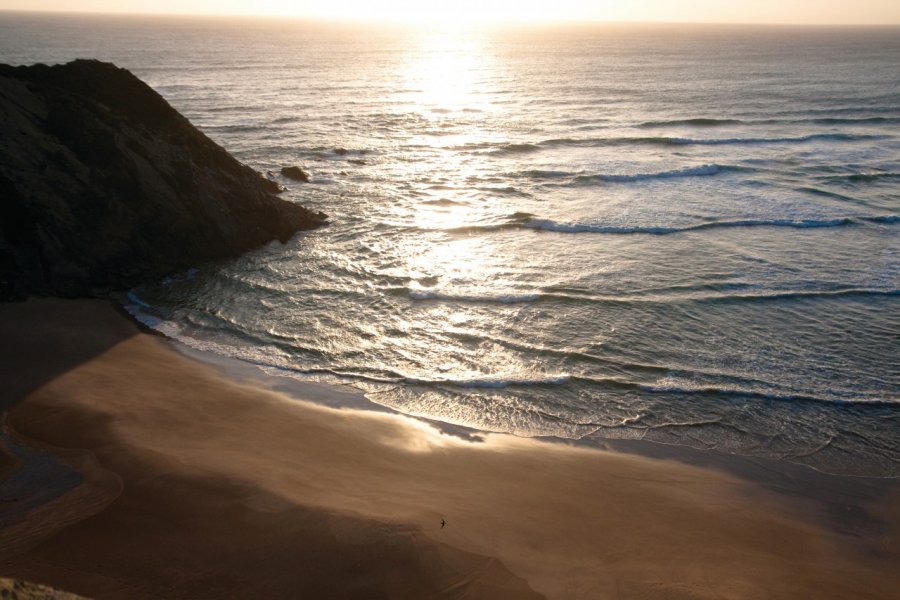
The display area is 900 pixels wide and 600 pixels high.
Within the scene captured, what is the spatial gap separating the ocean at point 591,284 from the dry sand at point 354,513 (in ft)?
3.49

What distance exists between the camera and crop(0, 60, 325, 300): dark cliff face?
433 inches

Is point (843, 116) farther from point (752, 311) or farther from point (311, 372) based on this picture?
point (311, 372)

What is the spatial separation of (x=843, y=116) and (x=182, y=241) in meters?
35.4

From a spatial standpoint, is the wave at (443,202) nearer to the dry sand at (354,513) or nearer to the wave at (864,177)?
the dry sand at (354,513)

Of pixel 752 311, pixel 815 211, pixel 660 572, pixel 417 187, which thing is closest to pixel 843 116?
pixel 815 211

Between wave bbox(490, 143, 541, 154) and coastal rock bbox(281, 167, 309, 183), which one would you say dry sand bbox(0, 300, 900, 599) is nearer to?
coastal rock bbox(281, 167, 309, 183)

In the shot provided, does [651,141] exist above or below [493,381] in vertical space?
above

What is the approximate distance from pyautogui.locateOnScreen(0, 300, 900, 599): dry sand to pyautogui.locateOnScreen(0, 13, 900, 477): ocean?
3.49ft

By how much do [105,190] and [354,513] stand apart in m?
9.61

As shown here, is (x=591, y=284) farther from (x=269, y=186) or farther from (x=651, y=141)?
(x=651, y=141)

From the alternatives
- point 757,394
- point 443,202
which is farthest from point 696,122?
point 757,394

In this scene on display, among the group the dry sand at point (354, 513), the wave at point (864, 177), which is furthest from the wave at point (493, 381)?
the wave at point (864, 177)

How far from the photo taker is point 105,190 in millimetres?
12188

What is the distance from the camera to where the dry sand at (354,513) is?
5.03 metres
